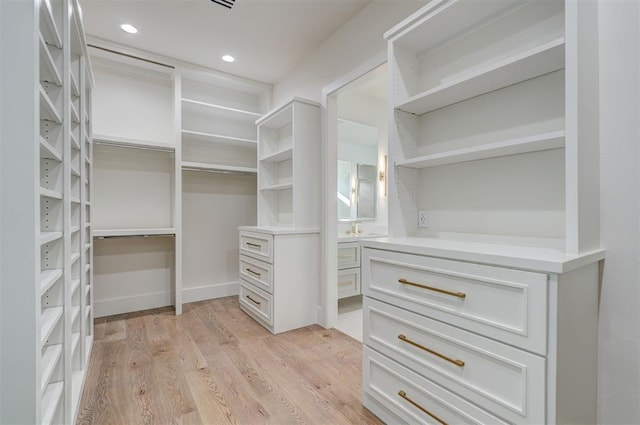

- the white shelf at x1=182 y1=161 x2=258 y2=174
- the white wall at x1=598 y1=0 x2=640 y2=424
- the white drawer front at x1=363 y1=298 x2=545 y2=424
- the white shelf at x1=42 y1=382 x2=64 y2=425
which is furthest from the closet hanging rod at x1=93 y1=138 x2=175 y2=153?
the white wall at x1=598 y1=0 x2=640 y2=424

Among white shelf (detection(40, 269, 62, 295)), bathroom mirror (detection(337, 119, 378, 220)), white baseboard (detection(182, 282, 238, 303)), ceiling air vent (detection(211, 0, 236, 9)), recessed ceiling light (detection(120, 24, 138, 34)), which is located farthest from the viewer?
bathroom mirror (detection(337, 119, 378, 220))

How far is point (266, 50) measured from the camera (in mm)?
3031

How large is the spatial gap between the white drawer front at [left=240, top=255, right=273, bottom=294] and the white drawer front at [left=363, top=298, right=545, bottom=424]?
1.37 m

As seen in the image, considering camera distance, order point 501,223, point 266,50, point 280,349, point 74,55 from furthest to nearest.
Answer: point 266,50 → point 280,349 → point 74,55 → point 501,223

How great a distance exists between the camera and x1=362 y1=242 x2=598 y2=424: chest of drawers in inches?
37.3

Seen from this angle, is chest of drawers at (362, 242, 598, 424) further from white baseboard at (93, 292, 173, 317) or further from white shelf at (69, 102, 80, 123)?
white baseboard at (93, 292, 173, 317)

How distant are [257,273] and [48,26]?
224cm

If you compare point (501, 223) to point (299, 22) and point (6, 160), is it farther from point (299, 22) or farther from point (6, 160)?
point (299, 22)

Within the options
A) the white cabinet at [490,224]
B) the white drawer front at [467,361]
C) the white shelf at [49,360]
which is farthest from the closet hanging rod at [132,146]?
the white drawer front at [467,361]

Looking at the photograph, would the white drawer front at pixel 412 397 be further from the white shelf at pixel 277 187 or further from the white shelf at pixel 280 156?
the white shelf at pixel 280 156

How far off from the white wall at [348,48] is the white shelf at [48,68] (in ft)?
6.43

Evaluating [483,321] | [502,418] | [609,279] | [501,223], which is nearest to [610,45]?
[501,223]

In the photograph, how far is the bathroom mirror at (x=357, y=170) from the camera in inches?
153

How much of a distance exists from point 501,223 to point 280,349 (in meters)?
1.84
